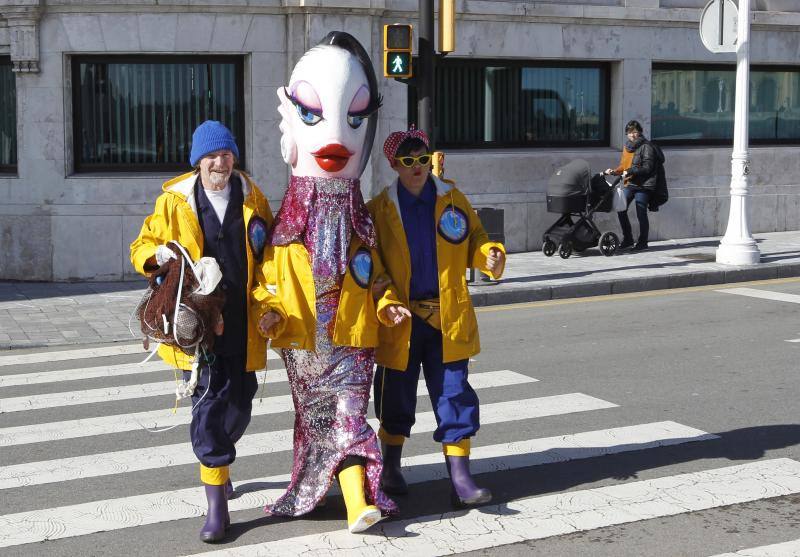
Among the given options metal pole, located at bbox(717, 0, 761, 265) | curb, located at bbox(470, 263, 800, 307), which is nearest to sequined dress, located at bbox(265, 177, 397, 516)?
curb, located at bbox(470, 263, 800, 307)

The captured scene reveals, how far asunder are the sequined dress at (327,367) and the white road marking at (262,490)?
66 centimetres

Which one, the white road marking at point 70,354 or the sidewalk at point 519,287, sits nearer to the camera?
the white road marking at point 70,354

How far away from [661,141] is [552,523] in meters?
13.0

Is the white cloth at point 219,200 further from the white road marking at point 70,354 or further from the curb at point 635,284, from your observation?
the curb at point 635,284

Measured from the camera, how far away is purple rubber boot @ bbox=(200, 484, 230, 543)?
556 cm

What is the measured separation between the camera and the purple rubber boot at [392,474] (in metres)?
6.21

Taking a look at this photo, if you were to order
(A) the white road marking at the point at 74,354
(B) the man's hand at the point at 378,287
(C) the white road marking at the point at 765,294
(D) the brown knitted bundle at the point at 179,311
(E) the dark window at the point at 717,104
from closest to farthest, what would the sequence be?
(D) the brown knitted bundle at the point at 179,311 < (B) the man's hand at the point at 378,287 < (A) the white road marking at the point at 74,354 < (C) the white road marking at the point at 765,294 < (E) the dark window at the point at 717,104

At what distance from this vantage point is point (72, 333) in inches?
446

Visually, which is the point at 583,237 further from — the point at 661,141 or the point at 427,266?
the point at 427,266

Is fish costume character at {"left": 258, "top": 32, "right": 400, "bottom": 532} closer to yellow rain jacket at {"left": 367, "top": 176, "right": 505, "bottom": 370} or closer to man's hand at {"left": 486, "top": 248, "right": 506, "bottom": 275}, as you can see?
yellow rain jacket at {"left": 367, "top": 176, "right": 505, "bottom": 370}

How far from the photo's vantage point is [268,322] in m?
5.39

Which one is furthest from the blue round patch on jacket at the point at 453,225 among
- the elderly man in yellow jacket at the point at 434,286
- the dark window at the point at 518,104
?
the dark window at the point at 518,104

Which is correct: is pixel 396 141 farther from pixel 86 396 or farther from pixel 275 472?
pixel 86 396

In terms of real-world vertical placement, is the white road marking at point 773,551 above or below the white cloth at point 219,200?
below
